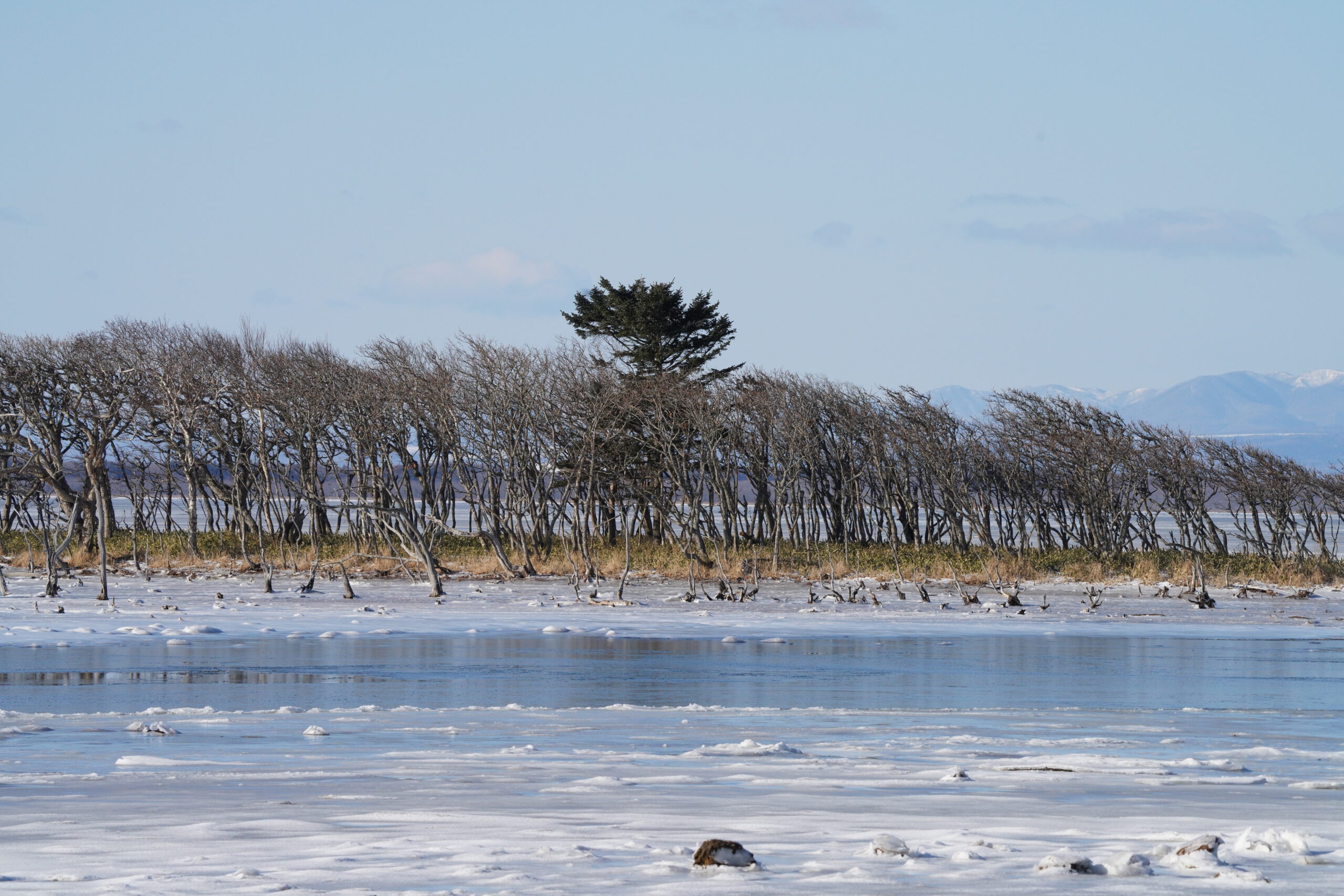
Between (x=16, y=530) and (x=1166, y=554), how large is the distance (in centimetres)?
2934

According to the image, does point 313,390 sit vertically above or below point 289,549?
above

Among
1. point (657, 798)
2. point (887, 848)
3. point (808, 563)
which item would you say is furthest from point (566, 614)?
point (887, 848)

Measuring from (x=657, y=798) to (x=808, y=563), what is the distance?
23860 mm

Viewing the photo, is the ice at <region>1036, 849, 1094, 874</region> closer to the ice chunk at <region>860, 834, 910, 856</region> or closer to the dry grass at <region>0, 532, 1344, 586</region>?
the ice chunk at <region>860, 834, 910, 856</region>

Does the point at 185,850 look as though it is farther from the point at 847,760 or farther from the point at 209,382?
the point at 209,382

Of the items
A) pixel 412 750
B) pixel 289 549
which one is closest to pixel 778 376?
pixel 289 549

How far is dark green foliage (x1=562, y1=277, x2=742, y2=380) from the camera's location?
140 ft

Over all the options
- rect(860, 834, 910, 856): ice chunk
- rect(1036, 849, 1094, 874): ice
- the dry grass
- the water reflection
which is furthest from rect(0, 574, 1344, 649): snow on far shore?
rect(1036, 849, 1094, 874): ice

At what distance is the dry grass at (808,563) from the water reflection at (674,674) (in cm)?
1149

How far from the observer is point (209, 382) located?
3566 centimetres

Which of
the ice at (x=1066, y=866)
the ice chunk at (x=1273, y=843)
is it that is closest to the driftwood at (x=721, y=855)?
the ice at (x=1066, y=866)

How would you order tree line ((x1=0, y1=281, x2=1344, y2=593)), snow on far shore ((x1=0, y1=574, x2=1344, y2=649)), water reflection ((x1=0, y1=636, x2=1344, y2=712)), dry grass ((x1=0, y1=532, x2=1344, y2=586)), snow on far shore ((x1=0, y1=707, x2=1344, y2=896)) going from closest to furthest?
snow on far shore ((x1=0, y1=707, x2=1344, y2=896)) → water reflection ((x1=0, y1=636, x2=1344, y2=712)) → snow on far shore ((x1=0, y1=574, x2=1344, y2=649)) → dry grass ((x1=0, y1=532, x2=1344, y2=586)) → tree line ((x1=0, y1=281, x2=1344, y2=593))

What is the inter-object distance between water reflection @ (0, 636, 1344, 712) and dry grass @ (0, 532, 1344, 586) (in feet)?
37.7

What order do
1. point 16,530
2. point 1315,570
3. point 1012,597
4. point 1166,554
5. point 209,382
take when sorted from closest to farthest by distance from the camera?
point 1012,597 < point 1315,570 < point 1166,554 < point 209,382 < point 16,530
